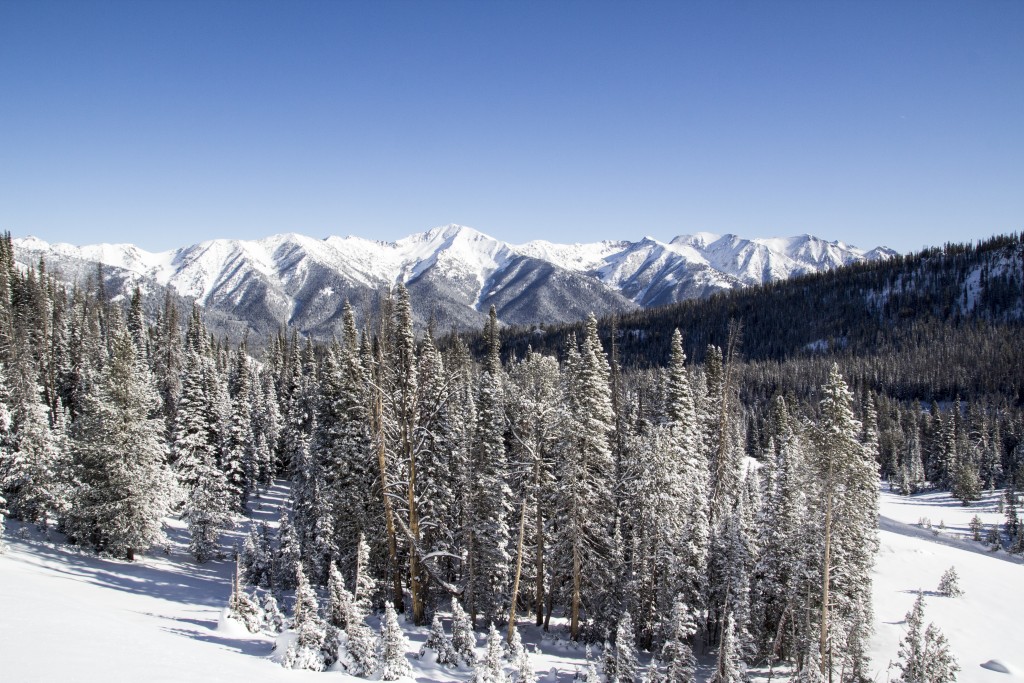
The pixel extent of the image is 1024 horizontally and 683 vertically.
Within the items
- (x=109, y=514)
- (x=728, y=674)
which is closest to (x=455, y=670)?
(x=728, y=674)

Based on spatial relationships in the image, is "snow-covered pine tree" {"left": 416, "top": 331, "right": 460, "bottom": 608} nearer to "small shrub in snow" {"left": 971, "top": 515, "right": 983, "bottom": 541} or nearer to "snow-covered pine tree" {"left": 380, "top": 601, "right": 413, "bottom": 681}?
"snow-covered pine tree" {"left": 380, "top": 601, "right": 413, "bottom": 681}

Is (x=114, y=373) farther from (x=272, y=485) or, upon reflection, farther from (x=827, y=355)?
(x=827, y=355)

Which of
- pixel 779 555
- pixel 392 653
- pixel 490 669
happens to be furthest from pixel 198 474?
pixel 779 555

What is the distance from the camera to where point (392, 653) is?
1552cm

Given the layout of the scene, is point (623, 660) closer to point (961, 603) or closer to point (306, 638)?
point (306, 638)

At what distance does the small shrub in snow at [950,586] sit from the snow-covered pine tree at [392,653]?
40.0 meters

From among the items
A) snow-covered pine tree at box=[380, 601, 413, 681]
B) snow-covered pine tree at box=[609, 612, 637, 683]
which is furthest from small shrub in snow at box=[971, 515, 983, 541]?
snow-covered pine tree at box=[380, 601, 413, 681]

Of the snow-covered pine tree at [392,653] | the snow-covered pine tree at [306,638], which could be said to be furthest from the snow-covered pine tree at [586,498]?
the snow-covered pine tree at [306,638]

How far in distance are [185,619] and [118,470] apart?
1284 cm

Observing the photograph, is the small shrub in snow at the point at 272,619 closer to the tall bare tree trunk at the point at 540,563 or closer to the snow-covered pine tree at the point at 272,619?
the snow-covered pine tree at the point at 272,619

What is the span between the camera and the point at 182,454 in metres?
40.0

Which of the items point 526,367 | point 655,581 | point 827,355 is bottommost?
point 655,581

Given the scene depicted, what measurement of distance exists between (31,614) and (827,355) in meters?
213

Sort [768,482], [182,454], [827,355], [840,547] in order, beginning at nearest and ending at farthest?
[840,547]
[768,482]
[182,454]
[827,355]
